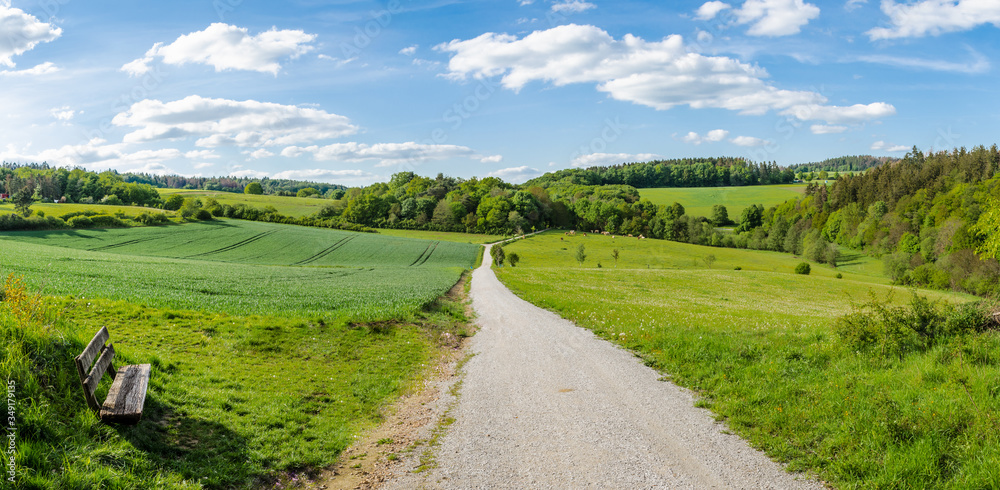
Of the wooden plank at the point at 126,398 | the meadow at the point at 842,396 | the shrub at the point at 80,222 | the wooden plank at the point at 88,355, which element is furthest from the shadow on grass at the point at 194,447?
the shrub at the point at 80,222

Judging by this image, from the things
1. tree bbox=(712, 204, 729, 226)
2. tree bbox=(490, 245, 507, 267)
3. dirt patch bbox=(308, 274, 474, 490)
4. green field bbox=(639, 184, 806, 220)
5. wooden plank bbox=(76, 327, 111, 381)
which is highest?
green field bbox=(639, 184, 806, 220)

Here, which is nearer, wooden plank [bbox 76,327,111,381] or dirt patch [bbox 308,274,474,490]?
wooden plank [bbox 76,327,111,381]

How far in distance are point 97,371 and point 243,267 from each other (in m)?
47.6

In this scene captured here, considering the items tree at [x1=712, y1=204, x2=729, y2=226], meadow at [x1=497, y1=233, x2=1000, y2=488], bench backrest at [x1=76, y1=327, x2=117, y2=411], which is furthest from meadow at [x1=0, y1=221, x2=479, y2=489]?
tree at [x1=712, y1=204, x2=729, y2=226]

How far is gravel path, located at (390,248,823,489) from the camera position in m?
7.11

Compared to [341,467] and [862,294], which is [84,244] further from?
[862,294]

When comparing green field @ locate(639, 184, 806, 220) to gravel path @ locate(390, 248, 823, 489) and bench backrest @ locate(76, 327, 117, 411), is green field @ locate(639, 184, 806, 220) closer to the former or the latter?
gravel path @ locate(390, 248, 823, 489)

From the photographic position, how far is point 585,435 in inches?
342

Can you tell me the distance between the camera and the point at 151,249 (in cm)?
7000

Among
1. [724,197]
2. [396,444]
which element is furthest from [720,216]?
A: [396,444]

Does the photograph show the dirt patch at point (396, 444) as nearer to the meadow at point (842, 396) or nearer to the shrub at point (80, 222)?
the meadow at point (842, 396)

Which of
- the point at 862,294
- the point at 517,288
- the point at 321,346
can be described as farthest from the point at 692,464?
the point at 862,294

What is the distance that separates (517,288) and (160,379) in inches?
1133

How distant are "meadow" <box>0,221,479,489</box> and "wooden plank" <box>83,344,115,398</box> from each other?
14.6 inches
